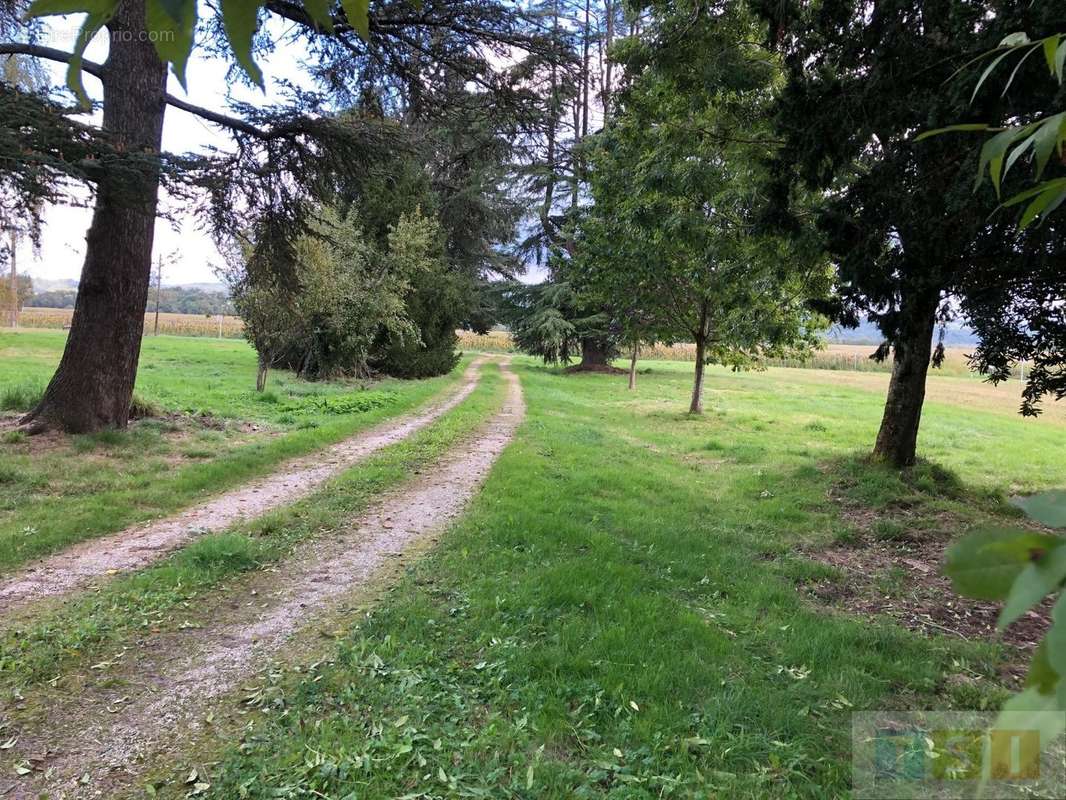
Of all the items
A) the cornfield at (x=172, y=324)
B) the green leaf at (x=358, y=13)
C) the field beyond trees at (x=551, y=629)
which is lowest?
the cornfield at (x=172, y=324)

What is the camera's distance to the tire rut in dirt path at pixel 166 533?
4203mm

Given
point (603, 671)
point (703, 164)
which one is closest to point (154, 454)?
point (603, 671)

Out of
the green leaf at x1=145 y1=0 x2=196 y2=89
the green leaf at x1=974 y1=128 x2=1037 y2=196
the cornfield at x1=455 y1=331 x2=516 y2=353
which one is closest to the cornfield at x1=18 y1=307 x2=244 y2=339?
the cornfield at x1=455 y1=331 x2=516 y2=353

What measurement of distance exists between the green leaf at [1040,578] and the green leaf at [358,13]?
994mm

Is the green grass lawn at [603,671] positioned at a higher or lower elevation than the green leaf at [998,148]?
lower

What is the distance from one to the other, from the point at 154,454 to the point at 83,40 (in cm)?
874

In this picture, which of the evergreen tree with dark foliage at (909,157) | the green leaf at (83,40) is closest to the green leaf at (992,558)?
the green leaf at (83,40)

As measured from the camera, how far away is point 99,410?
28.2ft

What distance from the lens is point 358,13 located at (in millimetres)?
884

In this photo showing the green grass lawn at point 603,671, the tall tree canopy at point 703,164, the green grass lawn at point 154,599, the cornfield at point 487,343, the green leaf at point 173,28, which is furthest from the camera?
the cornfield at point 487,343

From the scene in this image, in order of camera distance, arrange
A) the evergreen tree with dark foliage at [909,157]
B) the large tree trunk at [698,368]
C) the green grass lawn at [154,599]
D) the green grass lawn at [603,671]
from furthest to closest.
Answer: the large tree trunk at [698,368]
the evergreen tree with dark foliage at [909,157]
the green grass lawn at [154,599]
the green grass lawn at [603,671]

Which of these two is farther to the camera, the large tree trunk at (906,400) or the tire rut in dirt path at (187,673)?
the large tree trunk at (906,400)

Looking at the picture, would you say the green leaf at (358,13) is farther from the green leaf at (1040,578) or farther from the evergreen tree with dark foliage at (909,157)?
the evergreen tree with dark foliage at (909,157)

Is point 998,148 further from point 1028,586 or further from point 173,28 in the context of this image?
point 173,28
